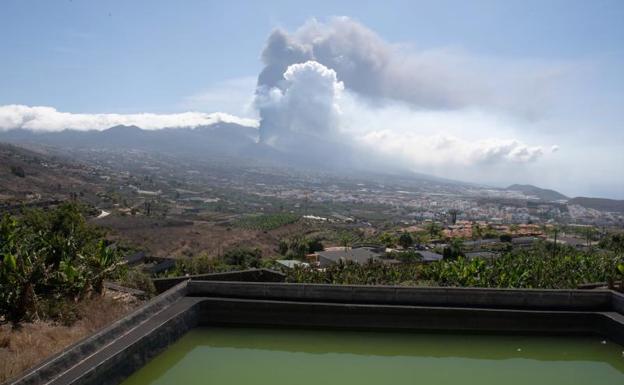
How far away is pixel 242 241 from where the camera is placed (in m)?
49.4

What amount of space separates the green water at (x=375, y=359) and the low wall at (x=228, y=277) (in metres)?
2.13

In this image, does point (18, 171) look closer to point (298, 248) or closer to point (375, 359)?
point (298, 248)

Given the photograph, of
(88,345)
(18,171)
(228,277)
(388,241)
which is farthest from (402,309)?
(18,171)

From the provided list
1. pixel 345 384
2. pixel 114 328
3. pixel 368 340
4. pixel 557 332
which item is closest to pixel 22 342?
pixel 114 328

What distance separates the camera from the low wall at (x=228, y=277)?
11570 millimetres

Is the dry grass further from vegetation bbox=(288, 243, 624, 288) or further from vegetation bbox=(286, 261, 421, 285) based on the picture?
→ vegetation bbox=(288, 243, 624, 288)

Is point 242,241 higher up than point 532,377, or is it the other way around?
point 532,377

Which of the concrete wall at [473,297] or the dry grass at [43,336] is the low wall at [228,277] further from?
the concrete wall at [473,297]

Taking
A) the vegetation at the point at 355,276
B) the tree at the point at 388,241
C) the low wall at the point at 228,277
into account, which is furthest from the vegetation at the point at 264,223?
the low wall at the point at 228,277

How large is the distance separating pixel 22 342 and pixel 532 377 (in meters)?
7.65

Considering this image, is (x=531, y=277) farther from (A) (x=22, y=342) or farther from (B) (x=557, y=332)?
(A) (x=22, y=342)

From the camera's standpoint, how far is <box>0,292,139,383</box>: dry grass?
6.41 m

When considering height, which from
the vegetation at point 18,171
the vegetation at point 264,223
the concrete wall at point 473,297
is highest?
the concrete wall at point 473,297

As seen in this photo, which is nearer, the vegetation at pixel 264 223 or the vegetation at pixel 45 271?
the vegetation at pixel 45 271
